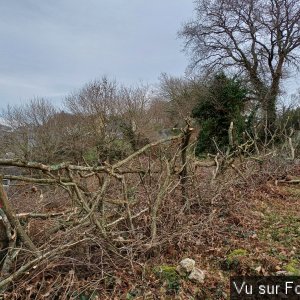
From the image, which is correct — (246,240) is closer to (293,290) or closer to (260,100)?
(293,290)

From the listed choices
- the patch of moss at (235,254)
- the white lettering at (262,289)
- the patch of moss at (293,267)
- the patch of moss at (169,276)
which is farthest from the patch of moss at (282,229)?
the patch of moss at (169,276)

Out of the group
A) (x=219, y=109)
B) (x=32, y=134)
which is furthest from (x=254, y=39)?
(x=32, y=134)

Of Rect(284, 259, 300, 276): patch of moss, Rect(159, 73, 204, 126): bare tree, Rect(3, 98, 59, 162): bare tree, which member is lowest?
Rect(284, 259, 300, 276): patch of moss

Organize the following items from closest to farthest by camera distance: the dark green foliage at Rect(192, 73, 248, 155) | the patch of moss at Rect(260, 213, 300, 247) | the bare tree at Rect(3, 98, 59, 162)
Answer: the patch of moss at Rect(260, 213, 300, 247) < the bare tree at Rect(3, 98, 59, 162) < the dark green foliage at Rect(192, 73, 248, 155)

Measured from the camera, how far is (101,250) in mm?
3062

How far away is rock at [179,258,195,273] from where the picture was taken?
302 cm

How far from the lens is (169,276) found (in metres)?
3.01

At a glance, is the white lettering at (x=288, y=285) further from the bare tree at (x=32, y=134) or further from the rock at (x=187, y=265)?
the bare tree at (x=32, y=134)

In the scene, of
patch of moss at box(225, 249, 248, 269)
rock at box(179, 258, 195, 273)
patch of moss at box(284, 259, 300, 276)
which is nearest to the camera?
patch of moss at box(284, 259, 300, 276)

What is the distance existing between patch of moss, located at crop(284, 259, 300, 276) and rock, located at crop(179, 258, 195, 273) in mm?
952

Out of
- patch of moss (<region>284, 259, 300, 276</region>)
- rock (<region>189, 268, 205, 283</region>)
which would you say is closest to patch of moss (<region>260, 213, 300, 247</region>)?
patch of moss (<region>284, 259, 300, 276</region>)

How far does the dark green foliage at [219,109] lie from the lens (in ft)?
54.7

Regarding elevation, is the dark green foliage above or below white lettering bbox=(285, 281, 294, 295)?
above

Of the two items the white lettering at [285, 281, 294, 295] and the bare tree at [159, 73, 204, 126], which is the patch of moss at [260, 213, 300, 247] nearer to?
the white lettering at [285, 281, 294, 295]
